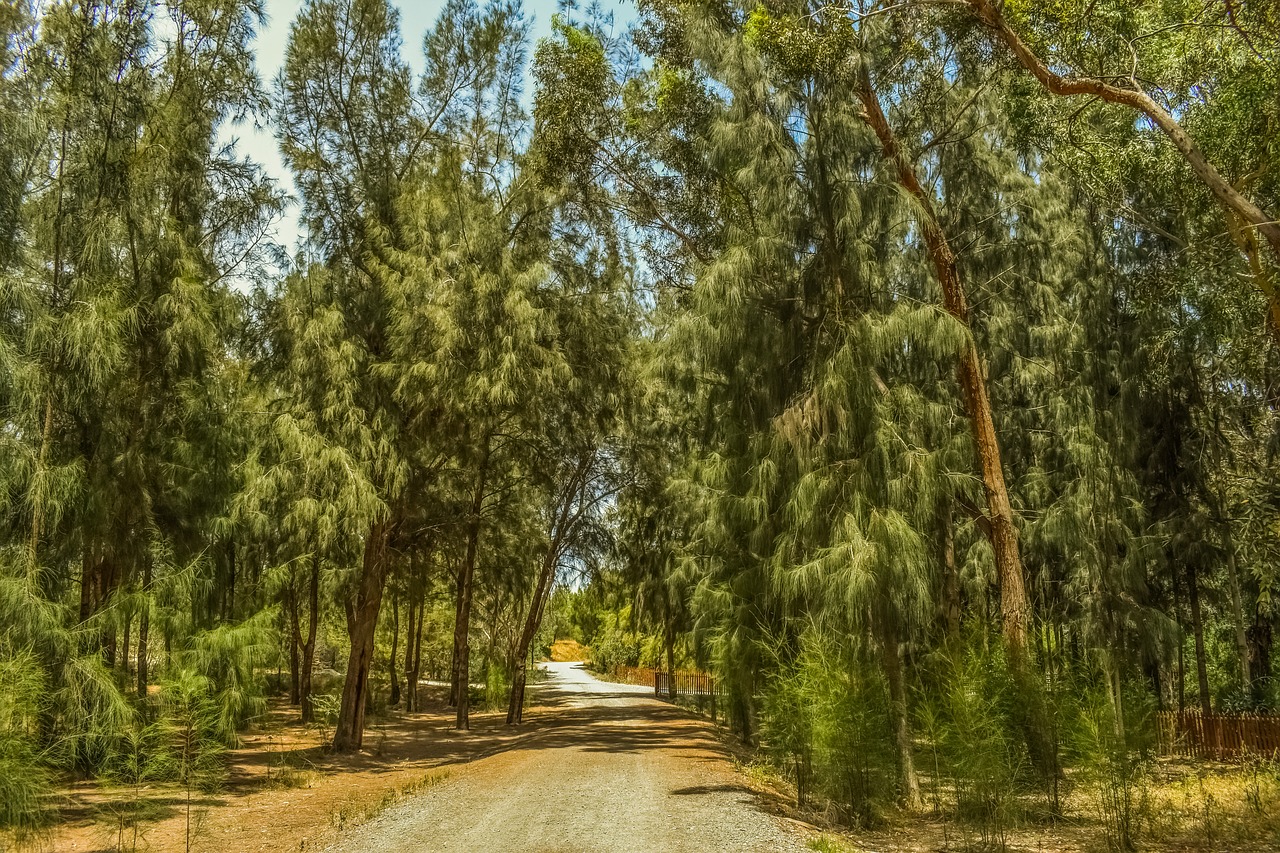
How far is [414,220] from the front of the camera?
16.6m

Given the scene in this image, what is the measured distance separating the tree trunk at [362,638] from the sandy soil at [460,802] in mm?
528

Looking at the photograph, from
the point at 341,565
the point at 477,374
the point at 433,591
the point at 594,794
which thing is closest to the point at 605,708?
the point at 433,591

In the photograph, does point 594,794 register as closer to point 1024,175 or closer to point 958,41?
point 958,41

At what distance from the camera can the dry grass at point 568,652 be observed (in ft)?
281

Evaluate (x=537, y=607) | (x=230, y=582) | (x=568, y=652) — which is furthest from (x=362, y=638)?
(x=568, y=652)

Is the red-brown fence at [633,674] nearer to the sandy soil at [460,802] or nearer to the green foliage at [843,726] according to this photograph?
the sandy soil at [460,802]

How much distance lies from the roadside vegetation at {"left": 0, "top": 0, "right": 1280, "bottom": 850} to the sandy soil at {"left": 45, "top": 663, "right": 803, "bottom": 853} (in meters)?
0.45

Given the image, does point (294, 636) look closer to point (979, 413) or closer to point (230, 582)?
point (230, 582)

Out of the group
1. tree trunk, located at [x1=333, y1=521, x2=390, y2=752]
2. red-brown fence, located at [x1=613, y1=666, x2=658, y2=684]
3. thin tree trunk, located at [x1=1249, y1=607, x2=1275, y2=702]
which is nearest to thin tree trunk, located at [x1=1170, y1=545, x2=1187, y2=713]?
thin tree trunk, located at [x1=1249, y1=607, x2=1275, y2=702]

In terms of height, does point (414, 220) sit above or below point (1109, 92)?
above

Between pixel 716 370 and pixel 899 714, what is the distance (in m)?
6.42

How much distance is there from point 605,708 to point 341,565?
11928 millimetres

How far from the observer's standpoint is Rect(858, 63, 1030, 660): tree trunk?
37.0 ft

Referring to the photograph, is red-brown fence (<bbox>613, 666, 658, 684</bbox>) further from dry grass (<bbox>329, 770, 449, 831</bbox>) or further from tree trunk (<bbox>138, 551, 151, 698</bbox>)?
dry grass (<bbox>329, 770, 449, 831</bbox>)
